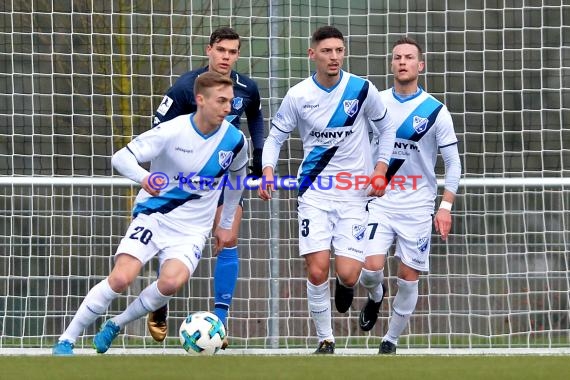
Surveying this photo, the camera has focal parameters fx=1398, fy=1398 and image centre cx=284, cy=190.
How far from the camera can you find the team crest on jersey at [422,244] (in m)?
9.74

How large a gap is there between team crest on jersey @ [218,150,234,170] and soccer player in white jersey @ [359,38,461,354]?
1368 millimetres

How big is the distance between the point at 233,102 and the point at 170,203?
1.25 meters

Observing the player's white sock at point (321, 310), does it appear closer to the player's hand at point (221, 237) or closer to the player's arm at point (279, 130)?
the player's hand at point (221, 237)

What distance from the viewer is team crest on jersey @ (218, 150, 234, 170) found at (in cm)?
875

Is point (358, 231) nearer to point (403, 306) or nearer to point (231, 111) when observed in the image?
point (403, 306)

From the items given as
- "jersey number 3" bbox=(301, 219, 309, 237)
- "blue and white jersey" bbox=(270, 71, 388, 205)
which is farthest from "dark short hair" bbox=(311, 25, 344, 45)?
"jersey number 3" bbox=(301, 219, 309, 237)

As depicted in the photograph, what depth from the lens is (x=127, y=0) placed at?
11266mm

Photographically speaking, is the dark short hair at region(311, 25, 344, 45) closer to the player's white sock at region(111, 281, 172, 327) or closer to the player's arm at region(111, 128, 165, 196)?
the player's arm at region(111, 128, 165, 196)

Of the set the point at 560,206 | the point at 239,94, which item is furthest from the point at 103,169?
the point at 560,206

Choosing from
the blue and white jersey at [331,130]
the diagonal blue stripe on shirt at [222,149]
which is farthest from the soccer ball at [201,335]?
the blue and white jersey at [331,130]

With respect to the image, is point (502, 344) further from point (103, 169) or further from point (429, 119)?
A: point (103, 169)

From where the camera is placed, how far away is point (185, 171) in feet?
28.5

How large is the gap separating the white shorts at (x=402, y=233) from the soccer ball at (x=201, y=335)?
168 centimetres
